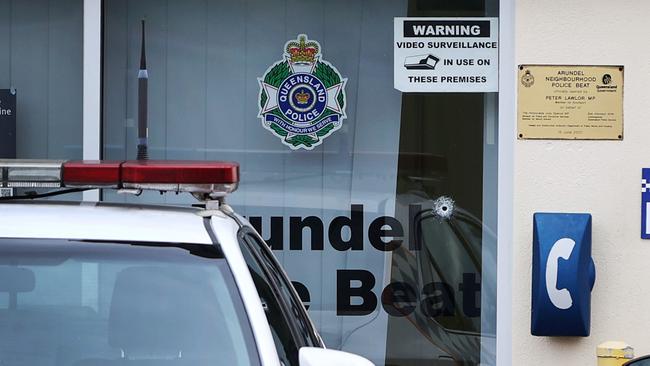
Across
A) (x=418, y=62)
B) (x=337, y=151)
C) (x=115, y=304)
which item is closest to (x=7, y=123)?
(x=337, y=151)

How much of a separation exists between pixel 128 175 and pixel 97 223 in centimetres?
19

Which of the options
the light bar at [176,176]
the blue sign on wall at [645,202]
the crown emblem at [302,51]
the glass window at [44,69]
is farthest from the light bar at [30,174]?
the blue sign on wall at [645,202]

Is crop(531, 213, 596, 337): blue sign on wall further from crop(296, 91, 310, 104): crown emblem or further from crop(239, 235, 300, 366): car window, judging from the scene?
crop(239, 235, 300, 366): car window

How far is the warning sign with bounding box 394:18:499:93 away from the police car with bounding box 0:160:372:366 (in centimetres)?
364

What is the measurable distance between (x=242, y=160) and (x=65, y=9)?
4.52 feet

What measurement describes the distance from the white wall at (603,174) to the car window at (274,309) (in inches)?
129

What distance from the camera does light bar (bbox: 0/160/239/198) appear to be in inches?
134

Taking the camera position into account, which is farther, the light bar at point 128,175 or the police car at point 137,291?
the light bar at point 128,175

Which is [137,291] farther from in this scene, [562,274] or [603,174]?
[603,174]

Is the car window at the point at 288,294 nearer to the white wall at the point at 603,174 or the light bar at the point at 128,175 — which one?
the light bar at the point at 128,175

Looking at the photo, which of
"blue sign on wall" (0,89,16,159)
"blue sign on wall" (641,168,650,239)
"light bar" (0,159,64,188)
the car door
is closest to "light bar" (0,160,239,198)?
"light bar" (0,159,64,188)

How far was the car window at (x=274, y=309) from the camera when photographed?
3.24 meters

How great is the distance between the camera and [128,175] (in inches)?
135

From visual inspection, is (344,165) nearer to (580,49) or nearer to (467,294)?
(467,294)
